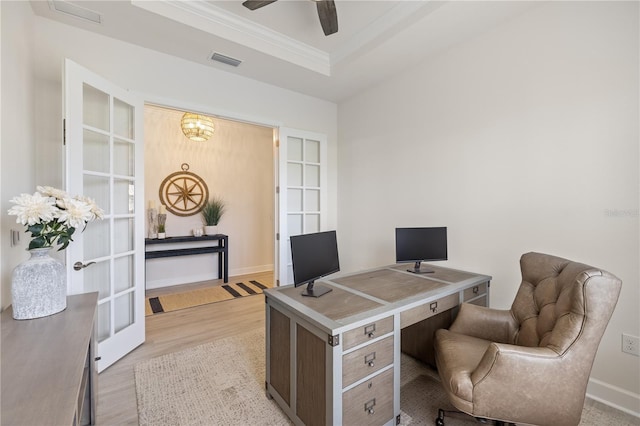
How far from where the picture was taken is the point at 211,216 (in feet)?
16.1

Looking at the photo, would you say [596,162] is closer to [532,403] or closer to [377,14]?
[532,403]

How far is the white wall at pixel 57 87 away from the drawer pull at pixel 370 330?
6.63 ft

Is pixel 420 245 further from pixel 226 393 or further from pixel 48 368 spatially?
pixel 48 368

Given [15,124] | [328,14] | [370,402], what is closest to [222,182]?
[15,124]

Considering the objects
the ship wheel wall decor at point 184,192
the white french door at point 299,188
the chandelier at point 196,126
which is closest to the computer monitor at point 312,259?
the white french door at point 299,188

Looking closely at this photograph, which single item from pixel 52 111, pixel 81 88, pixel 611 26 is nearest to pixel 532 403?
pixel 611 26

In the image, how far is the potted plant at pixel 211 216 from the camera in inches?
192

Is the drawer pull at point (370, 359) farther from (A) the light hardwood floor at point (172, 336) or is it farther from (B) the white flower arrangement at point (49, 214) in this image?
(B) the white flower arrangement at point (49, 214)

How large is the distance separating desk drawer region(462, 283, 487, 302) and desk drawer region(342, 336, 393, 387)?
2.97ft

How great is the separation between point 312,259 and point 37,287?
56.4 inches

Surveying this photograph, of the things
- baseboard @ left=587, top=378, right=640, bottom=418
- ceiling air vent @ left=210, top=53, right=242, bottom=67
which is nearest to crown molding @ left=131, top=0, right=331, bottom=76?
ceiling air vent @ left=210, top=53, right=242, bottom=67

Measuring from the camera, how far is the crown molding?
2223mm

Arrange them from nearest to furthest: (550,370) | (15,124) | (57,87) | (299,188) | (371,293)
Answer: (550,370) < (15,124) < (371,293) < (57,87) < (299,188)

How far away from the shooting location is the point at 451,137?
8.86ft
